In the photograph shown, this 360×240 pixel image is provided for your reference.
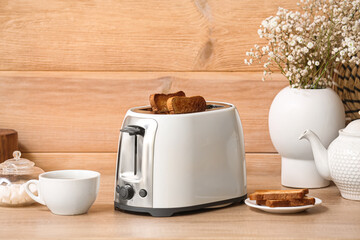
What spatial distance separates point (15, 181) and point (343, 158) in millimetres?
689

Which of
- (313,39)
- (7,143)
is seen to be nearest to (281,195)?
(313,39)

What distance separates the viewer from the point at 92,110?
5.06 feet

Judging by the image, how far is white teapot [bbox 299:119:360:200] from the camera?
117 centimetres

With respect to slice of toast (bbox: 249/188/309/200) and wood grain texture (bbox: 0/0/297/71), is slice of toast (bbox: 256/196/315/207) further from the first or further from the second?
wood grain texture (bbox: 0/0/297/71)

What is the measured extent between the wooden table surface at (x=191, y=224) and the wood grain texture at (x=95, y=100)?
1.20ft

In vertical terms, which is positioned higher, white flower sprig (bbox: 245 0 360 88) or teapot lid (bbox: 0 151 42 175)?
white flower sprig (bbox: 245 0 360 88)

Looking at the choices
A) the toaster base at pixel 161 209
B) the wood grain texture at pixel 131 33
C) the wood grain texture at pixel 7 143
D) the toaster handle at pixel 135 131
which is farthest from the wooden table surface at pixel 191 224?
the wood grain texture at pixel 131 33

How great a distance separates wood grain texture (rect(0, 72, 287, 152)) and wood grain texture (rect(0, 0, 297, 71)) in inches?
1.2

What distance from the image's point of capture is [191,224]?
1053mm

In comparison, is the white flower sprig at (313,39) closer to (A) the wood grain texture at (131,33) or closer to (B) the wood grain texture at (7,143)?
(A) the wood grain texture at (131,33)

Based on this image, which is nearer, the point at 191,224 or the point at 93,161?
the point at 191,224

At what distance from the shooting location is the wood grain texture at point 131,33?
1505mm

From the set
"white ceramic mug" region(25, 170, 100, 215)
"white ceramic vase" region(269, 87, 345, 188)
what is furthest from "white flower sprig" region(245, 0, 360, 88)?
"white ceramic mug" region(25, 170, 100, 215)

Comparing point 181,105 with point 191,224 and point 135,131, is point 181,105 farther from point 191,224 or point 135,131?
point 191,224
